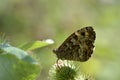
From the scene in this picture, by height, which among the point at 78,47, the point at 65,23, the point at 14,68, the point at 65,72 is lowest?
the point at 14,68

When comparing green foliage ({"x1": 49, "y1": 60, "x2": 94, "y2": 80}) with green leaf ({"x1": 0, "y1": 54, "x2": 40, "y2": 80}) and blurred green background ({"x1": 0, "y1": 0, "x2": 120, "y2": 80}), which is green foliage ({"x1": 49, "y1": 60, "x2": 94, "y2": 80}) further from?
blurred green background ({"x1": 0, "y1": 0, "x2": 120, "y2": 80})

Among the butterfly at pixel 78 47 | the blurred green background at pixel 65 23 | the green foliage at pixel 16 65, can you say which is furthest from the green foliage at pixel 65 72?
the blurred green background at pixel 65 23

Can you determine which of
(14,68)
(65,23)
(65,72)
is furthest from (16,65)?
(65,23)

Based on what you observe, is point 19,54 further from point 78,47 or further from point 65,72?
point 78,47

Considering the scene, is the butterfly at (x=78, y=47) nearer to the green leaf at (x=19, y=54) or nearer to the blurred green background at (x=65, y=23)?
the green leaf at (x=19, y=54)

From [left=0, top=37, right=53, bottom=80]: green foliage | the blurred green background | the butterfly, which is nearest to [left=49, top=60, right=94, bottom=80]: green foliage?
the butterfly
